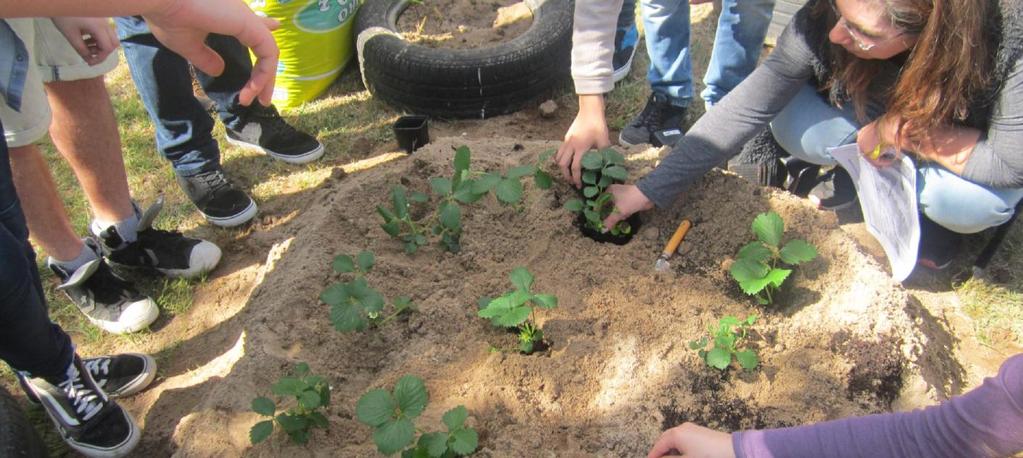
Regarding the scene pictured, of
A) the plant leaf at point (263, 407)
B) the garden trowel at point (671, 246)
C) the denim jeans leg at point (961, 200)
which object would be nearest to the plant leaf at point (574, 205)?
the garden trowel at point (671, 246)

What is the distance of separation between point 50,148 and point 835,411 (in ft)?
12.0

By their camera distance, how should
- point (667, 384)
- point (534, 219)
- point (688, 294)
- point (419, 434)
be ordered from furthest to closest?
1. point (534, 219)
2. point (688, 294)
3. point (667, 384)
4. point (419, 434)

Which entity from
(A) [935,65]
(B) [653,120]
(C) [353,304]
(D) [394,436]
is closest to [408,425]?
(D) [394,436]

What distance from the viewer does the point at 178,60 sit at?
260 centimetres

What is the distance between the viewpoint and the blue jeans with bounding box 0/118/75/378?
1592 mm

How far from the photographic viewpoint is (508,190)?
208 centimetres

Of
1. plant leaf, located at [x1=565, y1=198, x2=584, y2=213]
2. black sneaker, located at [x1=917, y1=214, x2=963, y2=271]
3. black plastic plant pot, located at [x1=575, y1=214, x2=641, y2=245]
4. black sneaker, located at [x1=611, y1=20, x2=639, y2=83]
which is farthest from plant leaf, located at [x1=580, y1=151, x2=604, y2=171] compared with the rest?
black sneaker, located at [x1=611, y1=20, x2=639, y2=83]

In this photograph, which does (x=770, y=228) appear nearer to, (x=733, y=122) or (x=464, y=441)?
(x=733, y=122)

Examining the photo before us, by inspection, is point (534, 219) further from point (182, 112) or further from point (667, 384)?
point (182, 112)

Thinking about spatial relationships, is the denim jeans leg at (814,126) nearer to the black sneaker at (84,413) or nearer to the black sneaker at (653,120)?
the black sneaker at (653,120)

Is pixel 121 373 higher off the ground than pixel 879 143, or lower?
lower

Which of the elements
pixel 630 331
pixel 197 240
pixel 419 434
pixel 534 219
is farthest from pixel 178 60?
pixel 630 331

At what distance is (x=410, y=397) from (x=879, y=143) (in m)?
1.74

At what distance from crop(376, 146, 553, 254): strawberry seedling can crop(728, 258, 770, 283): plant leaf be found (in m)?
0.67
